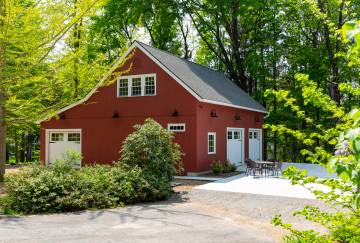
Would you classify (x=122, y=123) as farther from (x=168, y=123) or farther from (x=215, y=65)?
(x=215, y=65)

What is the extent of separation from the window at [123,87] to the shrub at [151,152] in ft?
23.3

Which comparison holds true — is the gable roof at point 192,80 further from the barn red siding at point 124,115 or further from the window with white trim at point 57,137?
the window with white trim at point 57,137

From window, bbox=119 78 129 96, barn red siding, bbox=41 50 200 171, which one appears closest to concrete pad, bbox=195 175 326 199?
barn red siding, bbox=41 50 200 171

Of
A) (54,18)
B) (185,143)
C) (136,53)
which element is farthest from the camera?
(136,53)

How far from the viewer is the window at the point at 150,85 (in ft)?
62.9

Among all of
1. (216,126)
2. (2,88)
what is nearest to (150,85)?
(216,126)

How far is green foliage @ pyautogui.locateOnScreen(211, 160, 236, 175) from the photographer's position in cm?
1828

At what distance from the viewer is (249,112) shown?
23.8m

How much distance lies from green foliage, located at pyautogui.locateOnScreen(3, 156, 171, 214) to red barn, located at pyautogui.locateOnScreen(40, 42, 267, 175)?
19.9 feet

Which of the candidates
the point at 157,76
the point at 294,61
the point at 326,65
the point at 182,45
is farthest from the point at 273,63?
the point at 157,76

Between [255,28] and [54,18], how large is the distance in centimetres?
2348

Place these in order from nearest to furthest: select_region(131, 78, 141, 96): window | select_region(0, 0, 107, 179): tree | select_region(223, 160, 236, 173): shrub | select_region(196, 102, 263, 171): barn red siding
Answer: select_region(0, 0, 107, 179): tree < select_region(196, 102, 263, 171): barn red siding < select_region(223, 160, 236, 173): shrub < select_region(131, 78, 141, 96): window

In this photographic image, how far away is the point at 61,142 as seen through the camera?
21766 millimetres

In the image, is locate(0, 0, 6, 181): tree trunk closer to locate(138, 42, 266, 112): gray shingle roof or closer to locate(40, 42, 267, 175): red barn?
locate(40, 42, 267, 175): red barn
